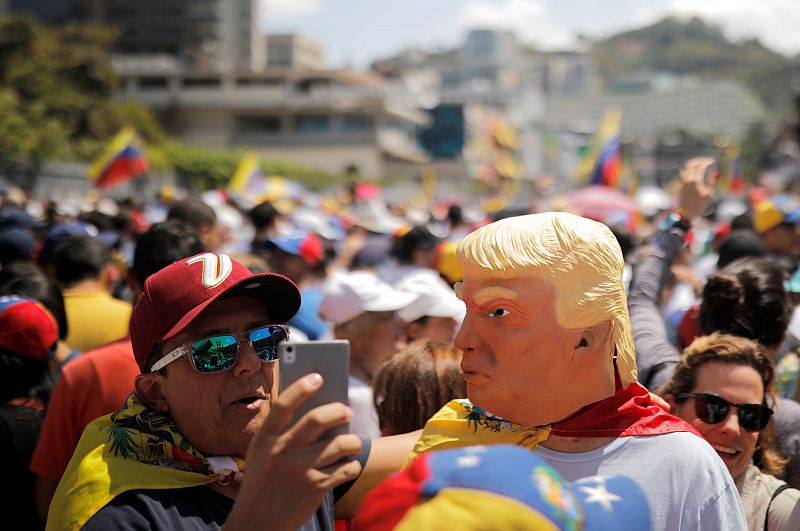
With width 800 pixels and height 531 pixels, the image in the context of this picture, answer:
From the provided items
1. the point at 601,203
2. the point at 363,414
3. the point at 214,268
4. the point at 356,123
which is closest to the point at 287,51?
the point at 356,123

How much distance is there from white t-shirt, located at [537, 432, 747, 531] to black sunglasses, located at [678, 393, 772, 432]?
2.67 feet

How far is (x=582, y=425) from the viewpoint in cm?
209

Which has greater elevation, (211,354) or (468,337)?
(468,337)

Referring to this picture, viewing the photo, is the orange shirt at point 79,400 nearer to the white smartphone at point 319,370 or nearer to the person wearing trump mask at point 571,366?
the person wearing trump mask at point 571,366

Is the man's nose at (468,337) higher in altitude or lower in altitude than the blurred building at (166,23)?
higher

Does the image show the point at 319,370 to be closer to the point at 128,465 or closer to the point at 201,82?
the point at 128,465

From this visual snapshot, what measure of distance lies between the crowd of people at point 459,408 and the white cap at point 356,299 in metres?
0.63

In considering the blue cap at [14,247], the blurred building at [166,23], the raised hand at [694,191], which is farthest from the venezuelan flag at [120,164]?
the blurred building at [166,23]

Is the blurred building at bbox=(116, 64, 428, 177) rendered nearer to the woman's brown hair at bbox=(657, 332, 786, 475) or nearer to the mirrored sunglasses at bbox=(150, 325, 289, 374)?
the woman's brown hair at bbox=(657, 332, 786, 475)

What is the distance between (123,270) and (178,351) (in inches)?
201

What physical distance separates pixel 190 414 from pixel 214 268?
1.12 feet

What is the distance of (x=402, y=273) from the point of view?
7.00m

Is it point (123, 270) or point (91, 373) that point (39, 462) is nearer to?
point (91, 373)

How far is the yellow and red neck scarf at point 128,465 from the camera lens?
2.14 meters
